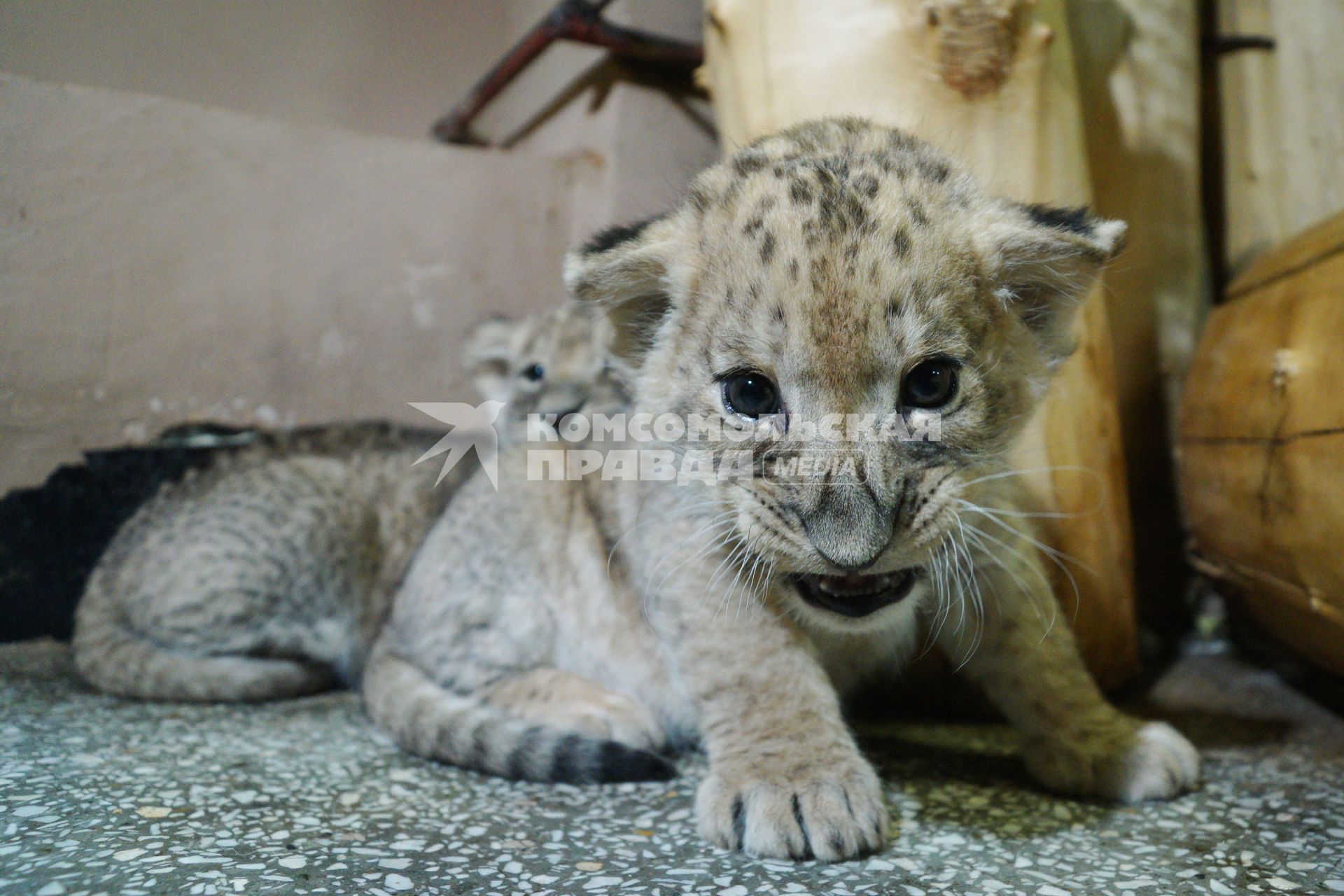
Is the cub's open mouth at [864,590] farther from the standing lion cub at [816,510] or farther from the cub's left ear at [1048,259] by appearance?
the cub's left ear at [1048,259]

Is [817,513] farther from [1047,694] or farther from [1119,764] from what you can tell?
[1119,764]

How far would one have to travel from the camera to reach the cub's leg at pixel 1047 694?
7.02 feet

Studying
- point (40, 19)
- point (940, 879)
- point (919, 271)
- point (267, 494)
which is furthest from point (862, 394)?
point (267, 494)

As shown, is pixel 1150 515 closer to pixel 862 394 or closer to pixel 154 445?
pixel 862 394

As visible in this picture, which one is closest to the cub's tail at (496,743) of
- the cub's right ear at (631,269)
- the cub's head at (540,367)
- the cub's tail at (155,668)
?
the cub's tail at (155,668)

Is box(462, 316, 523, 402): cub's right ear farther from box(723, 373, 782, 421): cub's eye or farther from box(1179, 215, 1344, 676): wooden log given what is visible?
box(1179, 215, 1344, 676): wooden log

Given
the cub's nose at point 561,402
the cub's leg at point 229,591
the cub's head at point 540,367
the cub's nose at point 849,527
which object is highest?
the cub's head at point 540,367

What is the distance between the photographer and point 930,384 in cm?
191

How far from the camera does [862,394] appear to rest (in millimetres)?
1827

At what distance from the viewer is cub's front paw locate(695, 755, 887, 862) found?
71.3 inches

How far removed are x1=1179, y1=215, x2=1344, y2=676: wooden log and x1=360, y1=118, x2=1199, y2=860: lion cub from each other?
65cm

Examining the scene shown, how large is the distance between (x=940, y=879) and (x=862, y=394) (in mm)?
939

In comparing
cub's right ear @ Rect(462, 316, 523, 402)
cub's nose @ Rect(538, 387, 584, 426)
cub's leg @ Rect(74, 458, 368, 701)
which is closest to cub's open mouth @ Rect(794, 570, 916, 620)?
cub's nose @ Rect(538, 387, 584, 426)

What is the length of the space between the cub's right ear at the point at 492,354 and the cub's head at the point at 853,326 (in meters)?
1.62
